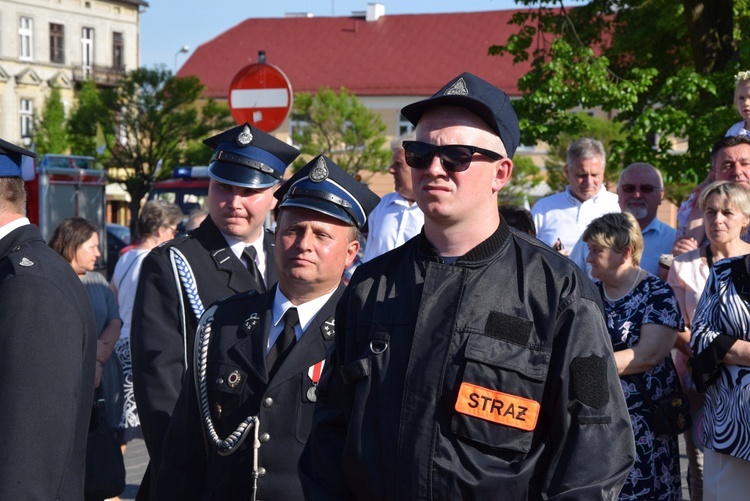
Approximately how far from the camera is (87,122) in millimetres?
48812

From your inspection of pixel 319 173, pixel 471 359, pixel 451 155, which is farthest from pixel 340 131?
pixel 471 359

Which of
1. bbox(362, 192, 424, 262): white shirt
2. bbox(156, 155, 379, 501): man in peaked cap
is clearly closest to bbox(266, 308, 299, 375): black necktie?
bbox(156, 155, 379, 501): man in peaked cap

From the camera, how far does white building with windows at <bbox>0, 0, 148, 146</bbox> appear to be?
66.1 meters

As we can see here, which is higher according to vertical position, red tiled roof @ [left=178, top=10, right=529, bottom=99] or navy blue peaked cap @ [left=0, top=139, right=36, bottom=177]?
red tiled roof @ [left=178, top=10, right=529, bottom=99]

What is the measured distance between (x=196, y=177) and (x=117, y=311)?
1488cm

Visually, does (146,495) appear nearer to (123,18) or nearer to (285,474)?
(285,474)

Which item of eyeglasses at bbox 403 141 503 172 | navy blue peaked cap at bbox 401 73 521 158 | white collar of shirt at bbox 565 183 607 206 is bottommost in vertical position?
white collar of shirt at bbox 565 183 607 206

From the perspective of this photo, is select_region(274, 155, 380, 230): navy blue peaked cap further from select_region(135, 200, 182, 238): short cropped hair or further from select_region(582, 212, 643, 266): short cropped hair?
select_region(135, 200, 182, 238): short cropped hair

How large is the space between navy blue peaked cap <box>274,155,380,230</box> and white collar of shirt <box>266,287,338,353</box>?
0.30 m

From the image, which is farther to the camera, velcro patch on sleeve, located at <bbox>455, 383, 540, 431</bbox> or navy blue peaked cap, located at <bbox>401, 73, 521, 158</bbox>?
navy blue peaked cap, located at <bbox>401, 73, 521, 158</bbox>

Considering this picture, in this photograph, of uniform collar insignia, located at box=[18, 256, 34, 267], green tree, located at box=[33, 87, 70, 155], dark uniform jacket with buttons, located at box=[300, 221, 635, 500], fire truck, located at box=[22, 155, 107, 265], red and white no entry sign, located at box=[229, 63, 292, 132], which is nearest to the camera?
dark uniform jacket with buttons, located at box=[300, 221, 635, 500]

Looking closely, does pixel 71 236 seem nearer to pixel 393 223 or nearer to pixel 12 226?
pixel 393 223

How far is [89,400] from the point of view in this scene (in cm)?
370

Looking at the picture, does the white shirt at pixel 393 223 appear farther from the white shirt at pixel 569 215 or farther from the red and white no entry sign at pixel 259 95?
the red and white no entry sign at pixel 259 95
